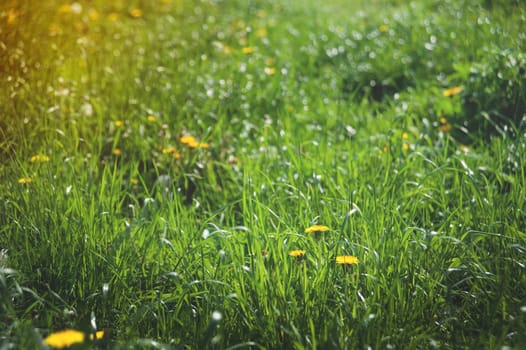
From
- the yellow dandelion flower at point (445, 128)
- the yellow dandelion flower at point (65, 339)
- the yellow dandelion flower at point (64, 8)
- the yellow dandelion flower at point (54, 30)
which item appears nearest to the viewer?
the yellow dandelion flower at point (65, 339)

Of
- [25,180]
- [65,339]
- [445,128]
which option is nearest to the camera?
[65,339]

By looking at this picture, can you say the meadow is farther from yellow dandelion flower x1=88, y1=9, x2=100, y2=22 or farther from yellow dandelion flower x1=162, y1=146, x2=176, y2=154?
yellow dandelion flower x1=88, y1=9, x2=100, y2=22

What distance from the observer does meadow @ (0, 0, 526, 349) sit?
1.68 metres

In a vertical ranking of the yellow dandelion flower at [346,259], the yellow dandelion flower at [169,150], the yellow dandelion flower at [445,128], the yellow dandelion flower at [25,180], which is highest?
the yellow dandelion flower at [25,180]

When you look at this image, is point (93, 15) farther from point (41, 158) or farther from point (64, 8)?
point (41, 158)

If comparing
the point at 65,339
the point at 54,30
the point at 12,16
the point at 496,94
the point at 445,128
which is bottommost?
the point at 445,128

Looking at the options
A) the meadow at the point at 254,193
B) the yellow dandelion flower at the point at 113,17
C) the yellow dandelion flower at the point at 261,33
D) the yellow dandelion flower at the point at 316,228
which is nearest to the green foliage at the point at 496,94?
the meadow at the point at 254,193

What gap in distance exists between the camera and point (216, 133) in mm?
3035

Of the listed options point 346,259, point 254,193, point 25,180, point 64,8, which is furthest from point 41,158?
point 64,8

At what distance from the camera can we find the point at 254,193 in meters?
2.13

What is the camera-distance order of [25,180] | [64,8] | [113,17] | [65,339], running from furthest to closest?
[113,17] → [64,8] → [25,180] → [65,339]

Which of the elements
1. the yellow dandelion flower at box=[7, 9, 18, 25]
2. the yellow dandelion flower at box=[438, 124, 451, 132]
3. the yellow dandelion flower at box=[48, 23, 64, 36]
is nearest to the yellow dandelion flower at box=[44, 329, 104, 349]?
the yellow dandelion flower at box=[7, 9, 18, 25]

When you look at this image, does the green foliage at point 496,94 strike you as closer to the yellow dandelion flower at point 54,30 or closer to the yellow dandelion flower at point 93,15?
the yellow dandelion flower at point 54,30

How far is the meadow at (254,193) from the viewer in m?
1.68
